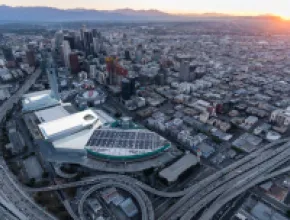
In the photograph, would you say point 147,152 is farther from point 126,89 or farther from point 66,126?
point 126,89

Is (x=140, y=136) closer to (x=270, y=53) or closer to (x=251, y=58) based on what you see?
(x=251, y=58)

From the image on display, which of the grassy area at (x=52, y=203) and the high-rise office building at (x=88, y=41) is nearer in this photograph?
the grassy area at (x=52, y=203)

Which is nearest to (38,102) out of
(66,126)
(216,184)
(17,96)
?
(17,96)

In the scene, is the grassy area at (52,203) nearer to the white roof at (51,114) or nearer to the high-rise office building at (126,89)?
the white roof at (51,114)

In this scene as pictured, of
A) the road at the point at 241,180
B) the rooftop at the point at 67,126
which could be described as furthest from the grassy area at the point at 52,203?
the road at the point at 241,180

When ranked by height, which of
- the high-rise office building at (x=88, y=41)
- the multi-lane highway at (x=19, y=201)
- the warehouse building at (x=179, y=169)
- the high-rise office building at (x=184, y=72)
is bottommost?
the multi-lane highway at (x=19, y=201)

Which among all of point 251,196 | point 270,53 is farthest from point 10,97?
point 270,53

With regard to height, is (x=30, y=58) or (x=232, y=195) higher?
(x=30, y=58)
